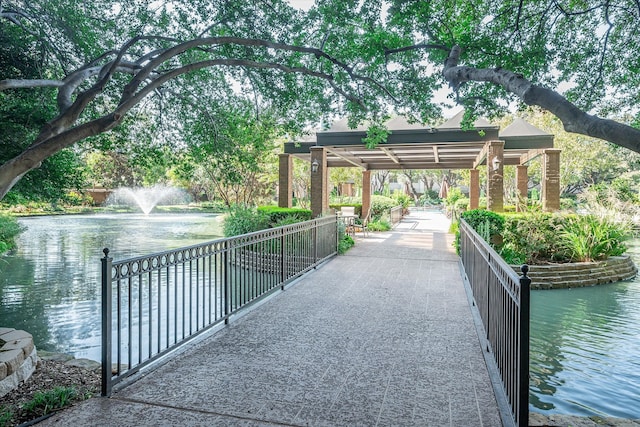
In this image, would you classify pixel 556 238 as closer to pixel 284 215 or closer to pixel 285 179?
pixel 284 215

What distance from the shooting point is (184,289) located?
14.1 ft

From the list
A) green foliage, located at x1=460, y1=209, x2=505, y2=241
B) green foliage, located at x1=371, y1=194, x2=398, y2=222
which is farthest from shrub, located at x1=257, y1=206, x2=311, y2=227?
green foliage, located at x1=371, y1=194, x2=398, y2=222

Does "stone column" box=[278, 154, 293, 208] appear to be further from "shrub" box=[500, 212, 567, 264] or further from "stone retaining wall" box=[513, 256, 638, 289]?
"stone retaining wall" box=[513, 256, 638, 289]

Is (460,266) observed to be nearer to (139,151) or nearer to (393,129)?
(393,129)

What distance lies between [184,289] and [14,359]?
5.00 ft

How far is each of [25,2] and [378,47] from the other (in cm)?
582

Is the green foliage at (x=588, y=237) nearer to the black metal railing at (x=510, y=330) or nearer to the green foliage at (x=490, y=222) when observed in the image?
the green foliage at (x=490, y=222)

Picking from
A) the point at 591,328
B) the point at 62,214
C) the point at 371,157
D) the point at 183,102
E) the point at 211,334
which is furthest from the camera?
the point at 62,214

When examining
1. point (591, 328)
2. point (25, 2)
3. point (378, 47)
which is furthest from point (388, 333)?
point (25, 2)

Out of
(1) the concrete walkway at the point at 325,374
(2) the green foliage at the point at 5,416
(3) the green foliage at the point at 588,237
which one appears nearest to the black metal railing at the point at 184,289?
(1) the concrete walkway at the point at 325,374

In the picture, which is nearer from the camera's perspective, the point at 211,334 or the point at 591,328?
the point at 211,334

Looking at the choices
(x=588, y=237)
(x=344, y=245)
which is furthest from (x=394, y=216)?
(x=588, y=237)

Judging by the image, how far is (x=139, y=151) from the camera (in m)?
8.59

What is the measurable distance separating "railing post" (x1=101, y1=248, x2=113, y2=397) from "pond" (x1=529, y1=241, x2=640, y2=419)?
3.60m
